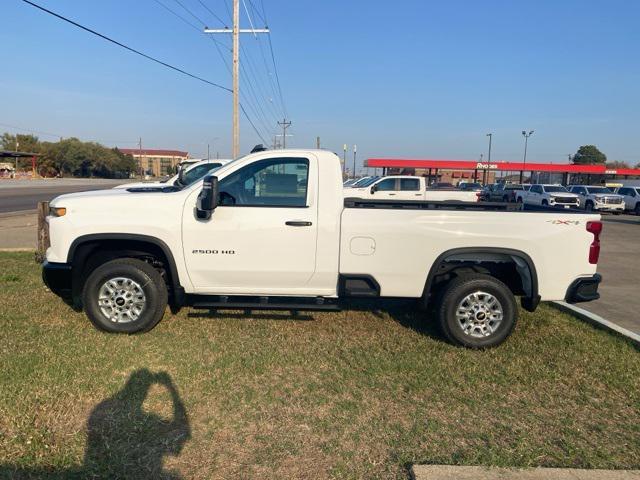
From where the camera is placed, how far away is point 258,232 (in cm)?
489

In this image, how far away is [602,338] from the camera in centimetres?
546

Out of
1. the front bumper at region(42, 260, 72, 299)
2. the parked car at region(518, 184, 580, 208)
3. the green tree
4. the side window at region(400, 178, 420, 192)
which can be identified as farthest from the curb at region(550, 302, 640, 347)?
the green tree

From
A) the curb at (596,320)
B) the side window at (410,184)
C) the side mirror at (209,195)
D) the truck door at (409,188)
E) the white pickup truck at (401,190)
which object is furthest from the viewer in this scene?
the side window at (410,184)

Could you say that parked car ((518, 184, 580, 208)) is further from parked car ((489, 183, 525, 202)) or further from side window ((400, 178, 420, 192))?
side window ((400, 178, 420, 192))

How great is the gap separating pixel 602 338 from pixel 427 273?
2.25 metres

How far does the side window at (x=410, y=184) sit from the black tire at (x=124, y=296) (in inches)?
607

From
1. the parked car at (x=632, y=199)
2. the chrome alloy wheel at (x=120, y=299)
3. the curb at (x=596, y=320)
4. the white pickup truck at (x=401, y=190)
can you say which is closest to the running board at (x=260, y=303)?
the chrome alloy wheel at (x=120, y=299)

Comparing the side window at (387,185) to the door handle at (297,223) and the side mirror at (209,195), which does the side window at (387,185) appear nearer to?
the door handle at (297,223)

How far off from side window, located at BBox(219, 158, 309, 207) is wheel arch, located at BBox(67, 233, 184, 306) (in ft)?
2.79

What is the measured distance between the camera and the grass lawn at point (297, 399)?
3.15 metres

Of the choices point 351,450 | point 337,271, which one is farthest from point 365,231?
Answer: point 351,450

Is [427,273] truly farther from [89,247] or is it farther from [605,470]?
[89,247]

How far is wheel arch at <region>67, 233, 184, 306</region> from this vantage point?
16.1 ft

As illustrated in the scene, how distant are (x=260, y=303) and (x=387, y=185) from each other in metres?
16.0
